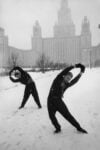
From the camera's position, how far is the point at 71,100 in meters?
5.08

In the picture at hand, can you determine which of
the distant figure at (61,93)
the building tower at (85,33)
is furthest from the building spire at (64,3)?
the distant figure at (61,93)

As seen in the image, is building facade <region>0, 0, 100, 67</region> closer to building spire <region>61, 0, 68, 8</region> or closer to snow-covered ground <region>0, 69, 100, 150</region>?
building spire <region>61, 0, 68, 8</region>

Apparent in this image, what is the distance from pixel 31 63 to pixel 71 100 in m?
4.28

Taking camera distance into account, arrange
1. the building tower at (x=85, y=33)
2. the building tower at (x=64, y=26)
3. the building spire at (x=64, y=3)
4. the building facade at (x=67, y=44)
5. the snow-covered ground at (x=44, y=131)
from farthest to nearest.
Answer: the building tower at (x=64, y=26)
the building facade at (x=67, y=44)
the building tower at (x=85, y=33)
the building spire at (x=64, y=3)
the snow-covered ground at (x=44, y=131)

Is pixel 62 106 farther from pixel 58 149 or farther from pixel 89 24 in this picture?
pixel 89 24

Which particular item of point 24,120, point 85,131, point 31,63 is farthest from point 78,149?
point 31,63

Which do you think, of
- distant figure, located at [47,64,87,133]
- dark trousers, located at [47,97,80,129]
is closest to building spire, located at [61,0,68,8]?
distant figure, located at [47,64,87,133]

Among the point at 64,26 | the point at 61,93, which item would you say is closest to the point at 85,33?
the point at 64,26

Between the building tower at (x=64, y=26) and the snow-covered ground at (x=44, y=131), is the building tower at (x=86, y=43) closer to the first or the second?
the building tower at (x=64, y=26)

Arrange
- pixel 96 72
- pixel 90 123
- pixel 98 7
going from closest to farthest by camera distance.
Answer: pixel 90 123 < pixel 98 7 < pixel 96 72

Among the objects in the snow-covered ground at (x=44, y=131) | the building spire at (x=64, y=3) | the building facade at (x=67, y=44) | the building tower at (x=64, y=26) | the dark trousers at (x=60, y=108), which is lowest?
the snow-covered ground at (x=44, y=131)

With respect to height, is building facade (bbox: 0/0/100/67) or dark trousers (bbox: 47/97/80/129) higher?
building facade (bbox: 0/0/100/67)

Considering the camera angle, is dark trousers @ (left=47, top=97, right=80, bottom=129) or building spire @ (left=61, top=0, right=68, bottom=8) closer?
dark trousers @ (left=47, top=97, right=80, bottom=129)

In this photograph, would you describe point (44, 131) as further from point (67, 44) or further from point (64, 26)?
point (64, 26)
